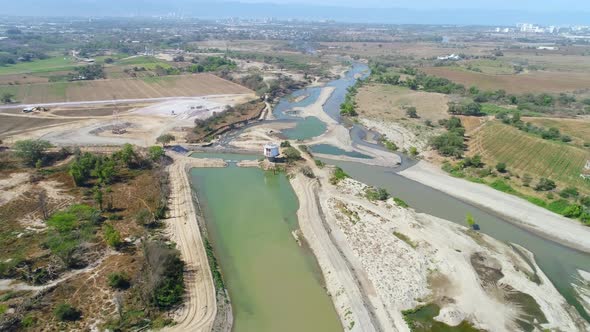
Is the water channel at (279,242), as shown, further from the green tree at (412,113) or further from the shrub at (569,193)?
the green tree at (412,113)

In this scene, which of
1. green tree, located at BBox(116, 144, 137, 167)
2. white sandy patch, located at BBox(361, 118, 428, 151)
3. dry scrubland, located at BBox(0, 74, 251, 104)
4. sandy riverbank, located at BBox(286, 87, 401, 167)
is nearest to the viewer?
green tree, located at BBox(116, 144, 137, 167)

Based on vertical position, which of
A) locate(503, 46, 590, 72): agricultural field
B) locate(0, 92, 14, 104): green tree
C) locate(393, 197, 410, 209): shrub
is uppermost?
locate(503, 46, 590, 72): agricultural field

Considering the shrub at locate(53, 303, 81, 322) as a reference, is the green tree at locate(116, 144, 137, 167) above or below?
above

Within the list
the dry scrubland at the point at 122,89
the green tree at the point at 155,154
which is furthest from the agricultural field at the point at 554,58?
the green tree at the point at 155,154

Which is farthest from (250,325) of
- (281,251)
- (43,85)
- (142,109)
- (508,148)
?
(43,85)

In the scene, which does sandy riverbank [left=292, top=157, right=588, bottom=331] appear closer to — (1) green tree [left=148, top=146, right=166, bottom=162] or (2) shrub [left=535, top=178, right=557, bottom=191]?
(2) shrub [left=535, top=178, right=557, bottom=191]

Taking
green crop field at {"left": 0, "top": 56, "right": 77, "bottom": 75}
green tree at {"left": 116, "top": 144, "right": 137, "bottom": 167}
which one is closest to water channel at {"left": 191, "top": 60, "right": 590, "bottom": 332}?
green tree at {"left": 116, "top": 144, "right": 137, "bottom": 167}
